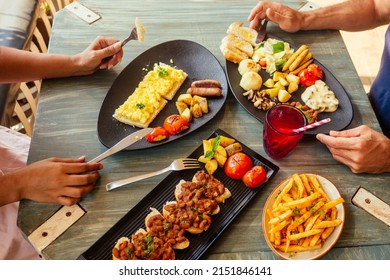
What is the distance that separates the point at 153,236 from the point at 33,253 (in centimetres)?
61

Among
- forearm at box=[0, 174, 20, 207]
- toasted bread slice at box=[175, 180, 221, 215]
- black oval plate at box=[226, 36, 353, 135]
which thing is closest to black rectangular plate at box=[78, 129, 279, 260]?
toasted bread slice at box=[175, 180, 221, 215]

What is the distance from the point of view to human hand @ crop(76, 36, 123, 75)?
186cm

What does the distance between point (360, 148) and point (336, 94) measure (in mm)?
A: 388

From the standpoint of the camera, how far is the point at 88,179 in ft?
4.94

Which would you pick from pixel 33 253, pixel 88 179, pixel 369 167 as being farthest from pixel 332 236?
pixel 33 253

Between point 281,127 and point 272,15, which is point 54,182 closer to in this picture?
point 281,127

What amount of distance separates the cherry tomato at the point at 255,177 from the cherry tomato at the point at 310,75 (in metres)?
0.61

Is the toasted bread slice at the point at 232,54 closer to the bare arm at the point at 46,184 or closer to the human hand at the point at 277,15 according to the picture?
the human hand at the point at 277,15

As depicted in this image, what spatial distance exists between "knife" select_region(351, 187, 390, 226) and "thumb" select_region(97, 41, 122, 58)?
1299 millimetres

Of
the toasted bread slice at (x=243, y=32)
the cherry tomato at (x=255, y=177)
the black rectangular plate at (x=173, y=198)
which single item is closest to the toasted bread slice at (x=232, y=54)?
the toasted bread slice at (x=243, y=32)

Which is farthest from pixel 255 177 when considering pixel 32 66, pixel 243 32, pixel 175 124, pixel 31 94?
pixel 31 94

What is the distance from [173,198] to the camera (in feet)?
5.03

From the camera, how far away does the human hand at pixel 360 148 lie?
5.18 ft

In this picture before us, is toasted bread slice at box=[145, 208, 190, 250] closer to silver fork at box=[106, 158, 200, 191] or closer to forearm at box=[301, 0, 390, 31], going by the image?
silver fork at box=[106, 158, 200, 191]
